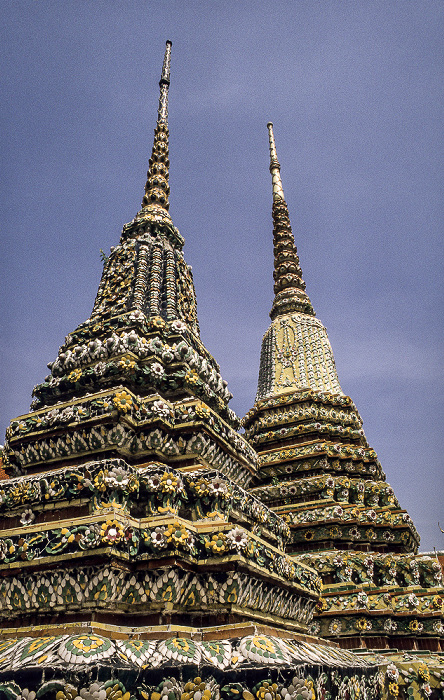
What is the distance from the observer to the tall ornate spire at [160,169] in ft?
31.3

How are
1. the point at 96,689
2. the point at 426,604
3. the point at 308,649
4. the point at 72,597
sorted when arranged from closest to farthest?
1. the point at 96,689
2. the point at 72,597
3. the point at 308,649
4. the point at 426,604

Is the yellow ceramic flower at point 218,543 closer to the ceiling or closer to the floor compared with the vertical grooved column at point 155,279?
closer to the floor

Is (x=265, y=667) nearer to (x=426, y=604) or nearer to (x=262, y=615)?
(x=262, y=615)

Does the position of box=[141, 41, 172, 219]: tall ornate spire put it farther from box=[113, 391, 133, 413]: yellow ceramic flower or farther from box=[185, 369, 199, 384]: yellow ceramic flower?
Answer: box=[113, 391, 133, 413]: yellow ceramic flower

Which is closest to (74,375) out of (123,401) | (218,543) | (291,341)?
(123,401)

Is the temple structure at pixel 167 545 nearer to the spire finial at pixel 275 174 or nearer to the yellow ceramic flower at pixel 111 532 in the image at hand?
the yellow ceramic flower at pixel 111 532

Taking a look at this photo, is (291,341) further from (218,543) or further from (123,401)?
(218,543)

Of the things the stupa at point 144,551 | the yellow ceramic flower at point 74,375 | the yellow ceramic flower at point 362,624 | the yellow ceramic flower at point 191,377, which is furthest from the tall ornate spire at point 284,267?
the yellow ceramic flower at point 74,375

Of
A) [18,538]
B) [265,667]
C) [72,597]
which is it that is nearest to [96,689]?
[72,597]

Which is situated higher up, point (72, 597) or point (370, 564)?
point (370, 564)

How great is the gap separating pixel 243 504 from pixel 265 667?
2025 mm

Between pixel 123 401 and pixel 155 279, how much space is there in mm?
2880

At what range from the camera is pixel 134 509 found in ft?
15.9

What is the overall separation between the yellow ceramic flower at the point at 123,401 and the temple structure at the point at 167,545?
0.6 inches
